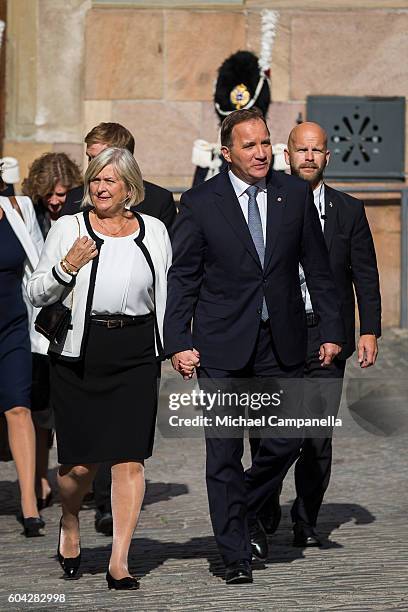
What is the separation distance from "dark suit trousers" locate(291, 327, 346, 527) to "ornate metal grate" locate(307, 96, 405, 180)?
6.74 meters

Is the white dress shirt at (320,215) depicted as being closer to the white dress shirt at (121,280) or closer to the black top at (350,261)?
the black top at (350,261)

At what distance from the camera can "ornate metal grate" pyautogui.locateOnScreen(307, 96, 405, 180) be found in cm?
1495

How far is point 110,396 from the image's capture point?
7613 mm

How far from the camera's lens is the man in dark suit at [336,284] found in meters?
8.30

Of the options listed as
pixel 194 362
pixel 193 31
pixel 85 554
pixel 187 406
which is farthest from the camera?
pixel 193 31

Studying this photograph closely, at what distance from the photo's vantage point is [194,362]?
749cm

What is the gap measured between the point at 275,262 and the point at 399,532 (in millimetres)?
1631

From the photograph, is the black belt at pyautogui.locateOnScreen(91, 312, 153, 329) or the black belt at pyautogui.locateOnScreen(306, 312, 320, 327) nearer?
the black belt at pyautogui.locateOnScreen(91, 312, 153, 329)

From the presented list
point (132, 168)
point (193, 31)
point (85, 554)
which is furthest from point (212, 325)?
point (193, 31)

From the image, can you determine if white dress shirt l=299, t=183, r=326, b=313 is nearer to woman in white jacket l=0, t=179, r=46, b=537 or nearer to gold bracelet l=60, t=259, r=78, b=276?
gold bracelet l=60, t=259, r=78, b=276

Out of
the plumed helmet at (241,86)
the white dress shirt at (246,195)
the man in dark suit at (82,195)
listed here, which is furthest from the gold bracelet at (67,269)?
the plumed helmet at (241,86)

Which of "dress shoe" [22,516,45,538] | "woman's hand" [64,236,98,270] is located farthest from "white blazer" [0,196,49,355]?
"woman's hand" [64,236,98,270]

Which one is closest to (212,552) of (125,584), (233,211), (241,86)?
(125,584)

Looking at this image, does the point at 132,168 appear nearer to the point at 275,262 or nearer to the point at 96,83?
the point at 275,262
